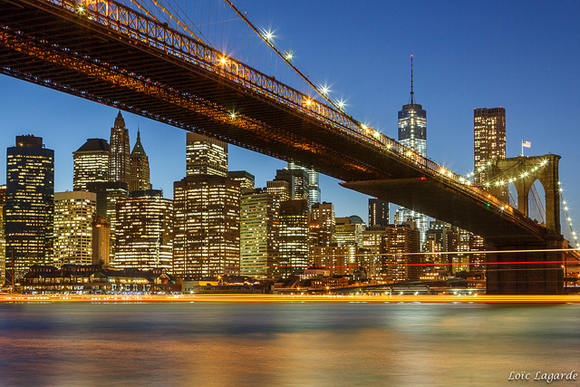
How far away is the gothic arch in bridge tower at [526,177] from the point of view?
92.8 m

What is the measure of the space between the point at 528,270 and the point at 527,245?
123 inches

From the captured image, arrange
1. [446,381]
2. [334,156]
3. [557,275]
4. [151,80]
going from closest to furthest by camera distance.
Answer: [446,381] → [151,80] → [334,156] → [557,275]

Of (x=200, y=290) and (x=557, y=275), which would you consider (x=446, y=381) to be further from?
(x=200, y=290)

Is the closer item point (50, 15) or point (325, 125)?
point (50, 15)

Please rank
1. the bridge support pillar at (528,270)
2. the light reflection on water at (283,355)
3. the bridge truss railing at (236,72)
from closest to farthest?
1. the light reflection on water at (283,355)
2. the bridge truss railing at (236,72)
3. the bridge support pillar at (528,270)

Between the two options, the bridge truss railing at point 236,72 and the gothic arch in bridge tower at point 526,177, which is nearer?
the bridge truss railing at point 236,72

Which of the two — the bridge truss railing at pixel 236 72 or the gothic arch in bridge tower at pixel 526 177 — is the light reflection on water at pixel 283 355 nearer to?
the bridge truss railing at pixel 236 72

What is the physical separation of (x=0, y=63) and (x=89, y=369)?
82.4ft

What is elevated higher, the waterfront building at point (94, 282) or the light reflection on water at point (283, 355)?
the light reflection on water at point (283, 355)

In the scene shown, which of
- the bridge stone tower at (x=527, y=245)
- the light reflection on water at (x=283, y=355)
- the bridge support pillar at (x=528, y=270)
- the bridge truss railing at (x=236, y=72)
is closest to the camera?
the light reflection on water at (x=283, y=355)

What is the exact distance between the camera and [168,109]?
1834 inches

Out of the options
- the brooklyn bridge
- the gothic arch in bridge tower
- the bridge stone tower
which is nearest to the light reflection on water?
the brooklyn bridge

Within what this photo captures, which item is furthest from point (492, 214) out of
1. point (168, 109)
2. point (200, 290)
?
point (200, 290)

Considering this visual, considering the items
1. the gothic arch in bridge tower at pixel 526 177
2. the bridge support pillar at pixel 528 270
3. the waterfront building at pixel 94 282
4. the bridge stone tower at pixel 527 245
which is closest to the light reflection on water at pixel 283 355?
the bridge support pillar at pixel 528 270
